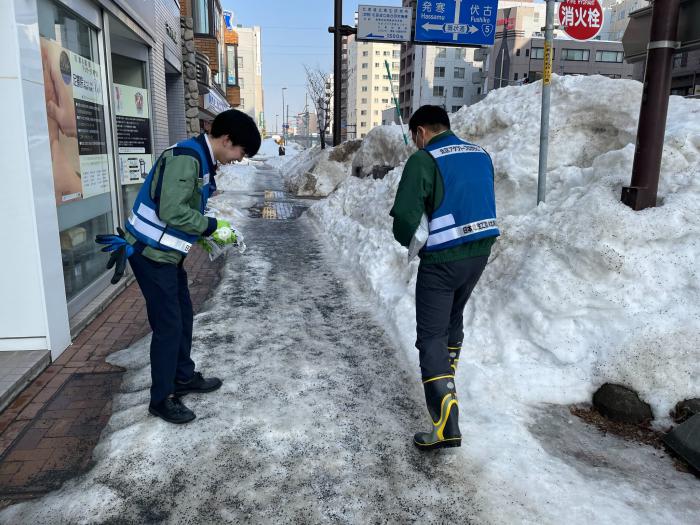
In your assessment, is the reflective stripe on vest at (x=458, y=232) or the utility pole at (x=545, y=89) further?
the utility pole at (x=545, y=89)

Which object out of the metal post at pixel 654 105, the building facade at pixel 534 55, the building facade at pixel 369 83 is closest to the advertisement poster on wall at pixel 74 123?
the metal post at pixel 654 105

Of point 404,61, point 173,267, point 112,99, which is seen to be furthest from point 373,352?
point 404,61

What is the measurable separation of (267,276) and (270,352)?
260cm

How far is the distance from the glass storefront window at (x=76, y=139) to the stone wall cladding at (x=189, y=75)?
824cm

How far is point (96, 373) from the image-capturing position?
13.4ft

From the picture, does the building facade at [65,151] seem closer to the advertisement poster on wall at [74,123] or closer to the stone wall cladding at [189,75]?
the advertisement poster on wall at [74,123]

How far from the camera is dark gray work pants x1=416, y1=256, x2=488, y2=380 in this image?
3.04 metres

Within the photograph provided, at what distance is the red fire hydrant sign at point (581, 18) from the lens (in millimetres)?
5766

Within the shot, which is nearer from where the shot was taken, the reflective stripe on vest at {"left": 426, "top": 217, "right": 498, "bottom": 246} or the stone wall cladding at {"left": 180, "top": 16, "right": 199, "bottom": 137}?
the reflective stripe on vest at {"left": 426, "top": 217, "right": 498, "bottom": 246}

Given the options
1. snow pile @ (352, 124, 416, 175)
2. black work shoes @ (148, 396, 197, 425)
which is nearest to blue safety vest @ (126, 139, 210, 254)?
black work shoes @ (148, 396, 197, 425)

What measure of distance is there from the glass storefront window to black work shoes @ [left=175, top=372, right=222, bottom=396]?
7.04 ft

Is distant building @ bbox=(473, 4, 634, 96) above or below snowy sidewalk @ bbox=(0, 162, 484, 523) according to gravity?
above

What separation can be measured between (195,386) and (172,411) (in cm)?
39

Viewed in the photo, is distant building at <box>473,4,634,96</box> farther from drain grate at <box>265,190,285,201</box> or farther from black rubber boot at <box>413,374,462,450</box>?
black rubber boot at <box>413,374,462,450</box>
